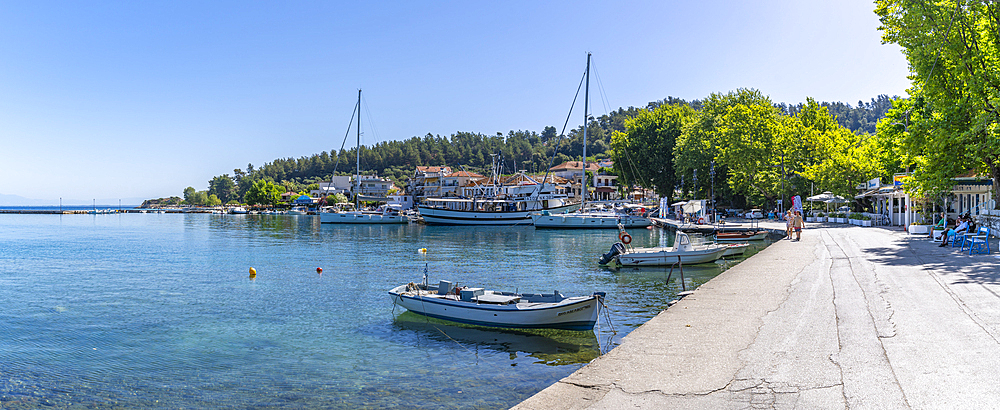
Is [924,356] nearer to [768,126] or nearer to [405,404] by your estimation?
[405,404]

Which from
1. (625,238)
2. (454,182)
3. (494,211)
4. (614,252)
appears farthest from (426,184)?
(614,252)

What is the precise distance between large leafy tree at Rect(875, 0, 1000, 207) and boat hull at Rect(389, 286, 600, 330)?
19.4 metres

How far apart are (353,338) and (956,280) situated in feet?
47.3

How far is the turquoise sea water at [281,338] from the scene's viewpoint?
10.5 metres

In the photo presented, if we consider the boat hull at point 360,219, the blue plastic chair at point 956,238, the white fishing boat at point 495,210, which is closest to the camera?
the blue plastic chair at point 956,238

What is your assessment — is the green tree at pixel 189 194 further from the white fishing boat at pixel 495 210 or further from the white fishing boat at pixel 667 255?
the white fishing boat at pixel 667 255

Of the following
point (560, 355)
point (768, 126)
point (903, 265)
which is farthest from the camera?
point (768, 126)

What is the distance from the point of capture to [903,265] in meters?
17.2

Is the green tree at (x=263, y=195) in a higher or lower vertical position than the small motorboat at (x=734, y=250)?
higher

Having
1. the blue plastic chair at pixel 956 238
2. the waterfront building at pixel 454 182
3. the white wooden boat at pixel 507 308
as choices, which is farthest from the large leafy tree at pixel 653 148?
the white wooden boat at pixel 507 308

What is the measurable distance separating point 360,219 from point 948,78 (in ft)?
229

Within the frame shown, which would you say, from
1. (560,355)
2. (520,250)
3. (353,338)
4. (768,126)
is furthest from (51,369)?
(768,126)

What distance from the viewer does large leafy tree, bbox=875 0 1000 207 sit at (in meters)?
23.7

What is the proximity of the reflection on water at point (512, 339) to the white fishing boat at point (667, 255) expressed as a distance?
12.8 m
